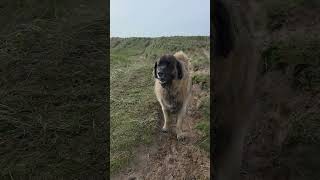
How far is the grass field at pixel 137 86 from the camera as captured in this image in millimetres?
3127

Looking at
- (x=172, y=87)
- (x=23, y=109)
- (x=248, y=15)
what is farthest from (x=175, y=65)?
(x=23, y=109)

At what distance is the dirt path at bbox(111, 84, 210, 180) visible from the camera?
2.99 meters

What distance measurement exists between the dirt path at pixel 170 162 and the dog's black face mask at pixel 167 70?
409 mm

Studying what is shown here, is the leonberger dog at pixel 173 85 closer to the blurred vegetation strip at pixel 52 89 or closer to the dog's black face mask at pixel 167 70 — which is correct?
the dog's black face mask at pixel 167 70

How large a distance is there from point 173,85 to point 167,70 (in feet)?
0.49

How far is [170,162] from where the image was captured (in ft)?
9.90

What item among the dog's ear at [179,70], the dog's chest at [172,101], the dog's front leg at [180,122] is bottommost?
the dog's front leg at [180,122]

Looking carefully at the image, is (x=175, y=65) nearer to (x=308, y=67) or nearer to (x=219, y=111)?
(x=219, y=111)

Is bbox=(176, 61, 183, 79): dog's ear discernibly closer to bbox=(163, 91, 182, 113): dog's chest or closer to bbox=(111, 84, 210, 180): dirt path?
bbox=(163, 91, 182, 113): dog's chest

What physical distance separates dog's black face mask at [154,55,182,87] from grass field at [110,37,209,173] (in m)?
0.12

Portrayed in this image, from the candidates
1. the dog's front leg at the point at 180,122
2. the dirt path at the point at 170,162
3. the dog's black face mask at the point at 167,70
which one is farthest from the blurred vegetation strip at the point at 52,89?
the dog's front leg at the point at 180,122

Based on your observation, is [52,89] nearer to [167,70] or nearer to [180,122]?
[167,70]

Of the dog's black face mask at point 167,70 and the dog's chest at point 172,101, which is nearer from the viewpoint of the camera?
the dog's black face mask at point 167,70

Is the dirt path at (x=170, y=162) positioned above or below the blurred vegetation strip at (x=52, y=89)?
below
